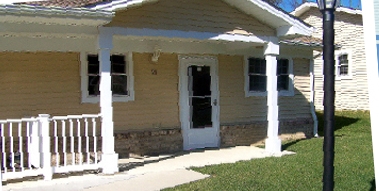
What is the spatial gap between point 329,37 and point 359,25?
15930mm

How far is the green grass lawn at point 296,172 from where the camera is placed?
5914 mm

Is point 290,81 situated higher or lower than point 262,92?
higher

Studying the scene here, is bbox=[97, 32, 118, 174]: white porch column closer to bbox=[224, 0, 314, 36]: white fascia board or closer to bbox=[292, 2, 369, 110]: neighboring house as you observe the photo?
bbox=[224, 0, 314, 36]: white fascia board

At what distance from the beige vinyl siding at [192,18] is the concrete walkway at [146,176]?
258 cm

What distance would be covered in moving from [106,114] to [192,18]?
2.57m

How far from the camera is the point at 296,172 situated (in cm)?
682

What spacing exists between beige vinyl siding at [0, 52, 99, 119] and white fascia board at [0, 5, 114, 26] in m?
1.59

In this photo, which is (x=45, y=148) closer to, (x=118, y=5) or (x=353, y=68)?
(x=118, y=5)

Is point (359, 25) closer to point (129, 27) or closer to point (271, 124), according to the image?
point (271, 124)

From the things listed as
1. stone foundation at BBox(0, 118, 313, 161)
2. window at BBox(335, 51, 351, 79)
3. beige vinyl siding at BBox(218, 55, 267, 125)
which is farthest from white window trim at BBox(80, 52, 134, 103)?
window at BBox(335, 51, 351, 79)

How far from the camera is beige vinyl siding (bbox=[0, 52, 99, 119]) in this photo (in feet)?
24.8

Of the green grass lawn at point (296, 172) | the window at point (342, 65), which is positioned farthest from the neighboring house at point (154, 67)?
the window at point (342, 65)

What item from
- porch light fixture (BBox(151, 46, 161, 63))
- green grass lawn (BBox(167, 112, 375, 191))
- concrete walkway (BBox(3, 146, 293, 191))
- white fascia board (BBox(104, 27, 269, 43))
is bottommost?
concrete walkway (BBox(3, 146, 293, 191))

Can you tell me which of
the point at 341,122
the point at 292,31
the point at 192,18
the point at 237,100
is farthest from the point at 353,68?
the point at 192,18
